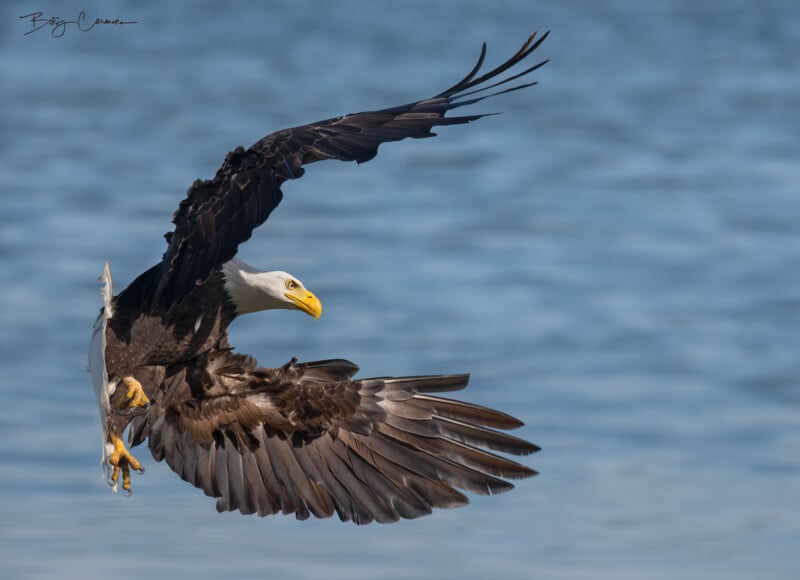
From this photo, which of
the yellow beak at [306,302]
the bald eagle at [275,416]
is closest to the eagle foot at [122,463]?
the bald eagle at [275,416]

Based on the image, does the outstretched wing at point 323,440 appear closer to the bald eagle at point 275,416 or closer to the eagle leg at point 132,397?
the bald eagle at point 275,416

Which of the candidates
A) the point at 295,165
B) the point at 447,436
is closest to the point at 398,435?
the point at 447,436

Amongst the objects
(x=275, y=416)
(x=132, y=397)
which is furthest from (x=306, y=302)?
(x=132, y=397)

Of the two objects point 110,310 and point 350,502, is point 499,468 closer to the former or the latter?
point 350,502

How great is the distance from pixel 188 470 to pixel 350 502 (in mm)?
793

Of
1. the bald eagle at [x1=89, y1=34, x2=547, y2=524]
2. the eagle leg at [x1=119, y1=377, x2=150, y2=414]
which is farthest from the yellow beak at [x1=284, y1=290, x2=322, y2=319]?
the eagle leg at [x1=119, y1=377, x2=150, y2=414]

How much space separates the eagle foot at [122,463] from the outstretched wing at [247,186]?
855 millimetres

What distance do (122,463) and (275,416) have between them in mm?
839

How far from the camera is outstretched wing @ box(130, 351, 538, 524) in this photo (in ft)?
38.0

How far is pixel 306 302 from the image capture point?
1186 centimetres

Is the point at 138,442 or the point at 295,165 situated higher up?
the point at 295,165

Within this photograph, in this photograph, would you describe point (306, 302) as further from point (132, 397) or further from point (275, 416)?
point (132, 397)

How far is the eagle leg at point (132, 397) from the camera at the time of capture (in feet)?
36.2

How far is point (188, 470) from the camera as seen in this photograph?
461 inches
